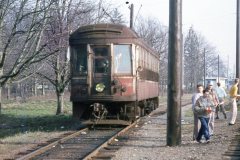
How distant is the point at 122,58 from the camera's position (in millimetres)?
16625

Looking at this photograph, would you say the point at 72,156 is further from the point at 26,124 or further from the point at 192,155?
the point at 26,124

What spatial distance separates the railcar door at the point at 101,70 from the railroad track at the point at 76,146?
4.81 feet

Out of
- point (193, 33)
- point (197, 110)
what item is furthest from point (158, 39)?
point (197, 110)

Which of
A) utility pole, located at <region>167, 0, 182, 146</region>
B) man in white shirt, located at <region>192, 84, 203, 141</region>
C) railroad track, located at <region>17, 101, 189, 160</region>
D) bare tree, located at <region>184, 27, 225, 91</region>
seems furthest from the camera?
bare tree, located at <region>184, 27, 225, 91</region>

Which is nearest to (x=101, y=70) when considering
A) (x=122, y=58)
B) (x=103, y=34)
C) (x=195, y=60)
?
(x=122, y=58)

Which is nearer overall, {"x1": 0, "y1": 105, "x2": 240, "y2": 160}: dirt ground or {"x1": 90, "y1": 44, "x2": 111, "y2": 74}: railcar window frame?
{"x1": 0, "y1": 105, "x2": 240, "y2": 160}: dirt ground

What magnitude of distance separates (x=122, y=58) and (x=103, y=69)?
766 millimetres

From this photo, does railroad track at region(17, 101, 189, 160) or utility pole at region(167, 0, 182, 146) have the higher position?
utility pole at region(167, 0, 182, 146)

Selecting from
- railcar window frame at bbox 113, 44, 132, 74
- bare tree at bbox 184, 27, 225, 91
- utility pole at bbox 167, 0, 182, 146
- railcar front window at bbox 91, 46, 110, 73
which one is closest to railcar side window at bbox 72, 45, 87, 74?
railcar front window at bbox 91, 46, 110, 73

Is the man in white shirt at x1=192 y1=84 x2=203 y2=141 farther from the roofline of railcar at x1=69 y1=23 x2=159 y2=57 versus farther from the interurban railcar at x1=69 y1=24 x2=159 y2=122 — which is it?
the roofline of railcar at x1=69 y1=23 x2=159 y2=57

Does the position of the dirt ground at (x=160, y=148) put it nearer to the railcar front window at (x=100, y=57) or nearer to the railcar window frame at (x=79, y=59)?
the railcar window frame at (x=79, y=59)

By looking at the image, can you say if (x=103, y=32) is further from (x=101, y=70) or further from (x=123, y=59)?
(x=101, y=70)

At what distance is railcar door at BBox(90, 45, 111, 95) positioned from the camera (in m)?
16.4

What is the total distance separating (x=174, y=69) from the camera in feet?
40.6
